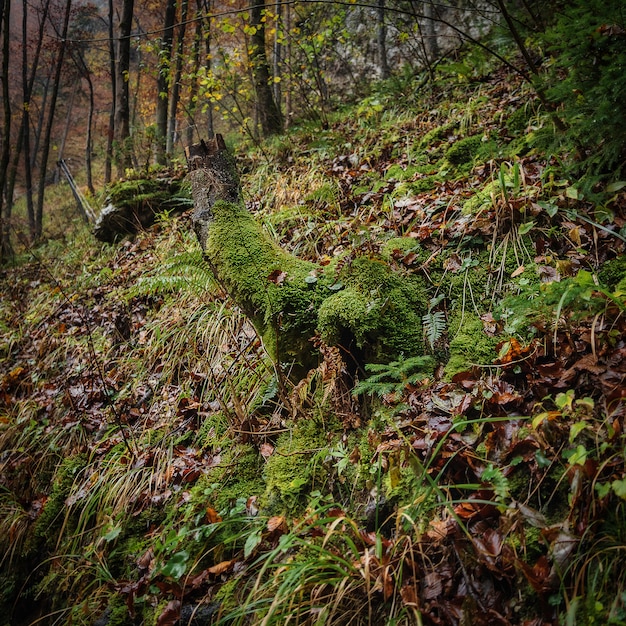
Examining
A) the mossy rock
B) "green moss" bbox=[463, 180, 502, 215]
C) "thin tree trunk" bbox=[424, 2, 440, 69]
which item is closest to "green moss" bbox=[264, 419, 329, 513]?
"green moss" bbox=[463, 180, 502, 215]

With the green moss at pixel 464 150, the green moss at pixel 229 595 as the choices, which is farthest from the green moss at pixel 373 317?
the green moss at pixel 464 150

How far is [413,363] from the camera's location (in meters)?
2.17

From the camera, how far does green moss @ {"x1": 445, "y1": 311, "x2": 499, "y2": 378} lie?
221 centimetres

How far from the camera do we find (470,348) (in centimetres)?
229

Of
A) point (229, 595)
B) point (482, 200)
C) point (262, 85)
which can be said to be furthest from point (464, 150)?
point (262, 85)

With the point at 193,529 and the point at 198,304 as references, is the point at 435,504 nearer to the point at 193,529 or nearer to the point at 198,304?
the point at 193,529

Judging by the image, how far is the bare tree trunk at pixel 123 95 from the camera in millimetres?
8008

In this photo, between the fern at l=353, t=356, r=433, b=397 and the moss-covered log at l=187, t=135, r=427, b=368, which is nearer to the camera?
the fern at l=353, t=356, r=433, b=397

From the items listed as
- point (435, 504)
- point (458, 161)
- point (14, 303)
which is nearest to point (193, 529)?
point (435, 504)

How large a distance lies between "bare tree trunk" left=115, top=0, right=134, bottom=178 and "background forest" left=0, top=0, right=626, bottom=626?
4489mm

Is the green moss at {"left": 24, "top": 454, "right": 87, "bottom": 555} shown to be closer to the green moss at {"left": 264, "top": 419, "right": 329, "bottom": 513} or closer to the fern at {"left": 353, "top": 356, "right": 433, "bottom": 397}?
the green moss at {"left": 264, "top": 419, "right": 329, "bottom": 513}

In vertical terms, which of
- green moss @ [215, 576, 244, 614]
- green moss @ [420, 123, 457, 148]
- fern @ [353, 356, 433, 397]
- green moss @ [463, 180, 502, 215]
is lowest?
green moss @ [215, 576, 244, 614]

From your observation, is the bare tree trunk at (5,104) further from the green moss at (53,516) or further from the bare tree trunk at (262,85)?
the green moss at (53,516)

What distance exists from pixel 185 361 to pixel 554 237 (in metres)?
3.21
